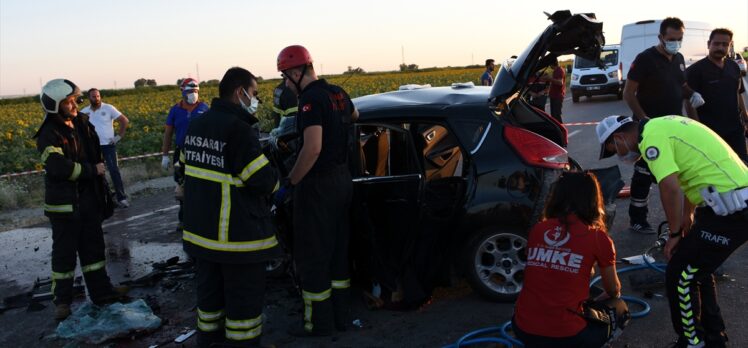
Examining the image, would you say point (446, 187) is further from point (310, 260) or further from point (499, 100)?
point (310, 260)

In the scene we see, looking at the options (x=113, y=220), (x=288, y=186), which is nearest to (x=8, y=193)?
(x=113, y=220)

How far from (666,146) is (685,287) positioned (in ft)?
2.47

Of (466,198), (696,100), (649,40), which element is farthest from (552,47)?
(649,40)

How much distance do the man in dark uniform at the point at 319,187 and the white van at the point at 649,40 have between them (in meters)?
17.6

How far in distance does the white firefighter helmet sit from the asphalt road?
161cm

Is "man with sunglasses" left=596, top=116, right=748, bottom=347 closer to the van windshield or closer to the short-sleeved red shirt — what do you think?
the short-sleeved red shirt

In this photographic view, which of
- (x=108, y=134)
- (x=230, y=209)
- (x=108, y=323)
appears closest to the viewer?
(x=230, y=209)

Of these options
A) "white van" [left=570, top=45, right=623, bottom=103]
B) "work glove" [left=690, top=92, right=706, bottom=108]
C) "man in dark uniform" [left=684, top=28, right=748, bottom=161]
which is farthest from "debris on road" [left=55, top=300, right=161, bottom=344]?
"white van" [left=570, top=45, right=623, bottom=103]

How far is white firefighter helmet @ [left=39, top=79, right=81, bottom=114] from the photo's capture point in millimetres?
4656

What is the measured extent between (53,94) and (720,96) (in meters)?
5.71

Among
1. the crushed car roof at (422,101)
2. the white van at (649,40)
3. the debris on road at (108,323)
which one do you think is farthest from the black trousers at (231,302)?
the white van at (649,40)

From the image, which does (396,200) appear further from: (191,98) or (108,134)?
(108,134)

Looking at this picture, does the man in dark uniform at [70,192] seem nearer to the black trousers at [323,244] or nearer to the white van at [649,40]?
the black trousers at [323,244]

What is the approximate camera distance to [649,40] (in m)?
19.7
